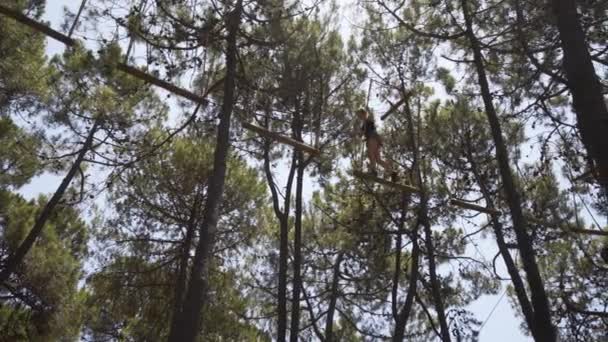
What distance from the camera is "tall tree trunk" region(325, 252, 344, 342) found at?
31.7 ft

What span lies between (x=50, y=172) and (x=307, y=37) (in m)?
5.08

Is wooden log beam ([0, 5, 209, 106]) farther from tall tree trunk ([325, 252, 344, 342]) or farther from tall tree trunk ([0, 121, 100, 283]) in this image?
tall tree trunk ([325, 252, 344, 342])

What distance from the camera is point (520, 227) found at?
17.9 ft

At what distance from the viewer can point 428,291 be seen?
30.0ft

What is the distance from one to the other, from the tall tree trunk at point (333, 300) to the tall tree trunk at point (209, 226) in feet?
16.1

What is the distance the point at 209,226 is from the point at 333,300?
537 centimetres

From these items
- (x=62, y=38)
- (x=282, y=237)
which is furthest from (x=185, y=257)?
(x=62, y=38)

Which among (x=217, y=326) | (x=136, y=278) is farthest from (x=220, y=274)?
(x=136, y=278)

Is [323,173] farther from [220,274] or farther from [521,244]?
[521,244]

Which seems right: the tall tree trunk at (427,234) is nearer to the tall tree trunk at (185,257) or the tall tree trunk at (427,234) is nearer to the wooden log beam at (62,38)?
the tall tree trunk at (185,257)

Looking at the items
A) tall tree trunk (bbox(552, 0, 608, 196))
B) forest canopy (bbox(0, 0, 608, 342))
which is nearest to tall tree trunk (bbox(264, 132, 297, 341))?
forest canopy (bbox(0, 0, 608, 342))

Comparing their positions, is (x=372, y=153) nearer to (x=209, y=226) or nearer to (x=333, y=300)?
(x=209, y=226)

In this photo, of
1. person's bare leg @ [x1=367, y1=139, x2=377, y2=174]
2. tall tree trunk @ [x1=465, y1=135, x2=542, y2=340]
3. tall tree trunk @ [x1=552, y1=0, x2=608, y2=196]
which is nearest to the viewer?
tall tree trunk @ [x1=552, y1=0, x2=608, y2=196]

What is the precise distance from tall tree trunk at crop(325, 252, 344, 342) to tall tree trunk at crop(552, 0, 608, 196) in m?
6.43
